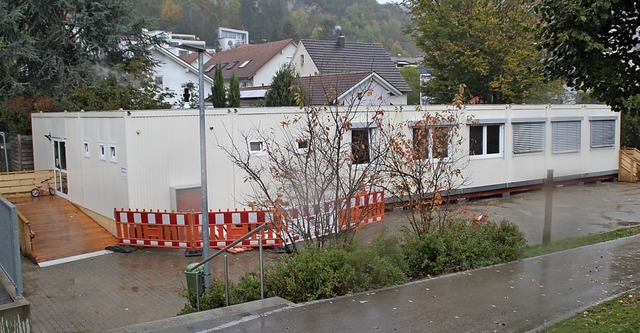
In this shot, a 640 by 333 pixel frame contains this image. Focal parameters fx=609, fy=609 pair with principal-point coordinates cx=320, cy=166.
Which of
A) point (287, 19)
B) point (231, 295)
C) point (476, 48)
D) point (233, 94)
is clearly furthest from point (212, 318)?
point (287, 19)

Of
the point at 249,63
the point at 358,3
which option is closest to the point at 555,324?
the point at 249,63

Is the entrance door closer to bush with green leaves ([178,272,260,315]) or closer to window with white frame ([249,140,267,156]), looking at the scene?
window with white frame ([249,140,267,156])

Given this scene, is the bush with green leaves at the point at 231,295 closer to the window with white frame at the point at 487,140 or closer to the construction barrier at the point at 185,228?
the construction barrier at the point at 185,228

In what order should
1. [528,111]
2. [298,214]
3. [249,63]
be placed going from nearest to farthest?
[298,214], [528,111], [249,63]

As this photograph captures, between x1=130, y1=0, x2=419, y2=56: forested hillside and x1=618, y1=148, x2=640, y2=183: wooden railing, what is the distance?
65027mm

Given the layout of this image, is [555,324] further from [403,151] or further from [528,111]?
[528,111]

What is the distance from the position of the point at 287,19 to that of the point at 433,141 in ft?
332

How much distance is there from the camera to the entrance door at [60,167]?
20000 mm

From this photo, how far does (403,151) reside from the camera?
36.6ft

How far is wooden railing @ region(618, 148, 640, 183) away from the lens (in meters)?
25.4

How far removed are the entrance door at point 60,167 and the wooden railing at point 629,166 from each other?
71.3ft

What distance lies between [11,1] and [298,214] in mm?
22487

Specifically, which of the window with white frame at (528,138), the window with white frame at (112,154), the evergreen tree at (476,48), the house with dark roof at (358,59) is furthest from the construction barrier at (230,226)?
the house with dark roof at (358,59)

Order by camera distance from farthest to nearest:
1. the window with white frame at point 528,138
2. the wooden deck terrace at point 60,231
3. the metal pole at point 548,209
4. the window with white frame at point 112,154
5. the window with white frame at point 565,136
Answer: the window with white frame at point 565,136 → the window with white frame at point 528,138 → the window with white frame at point 112,154 → the wooden deck terrace at point 60,231 → the metal pole at point 548,209
